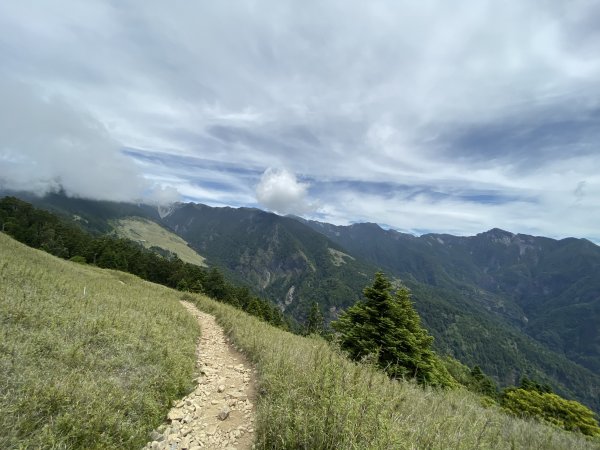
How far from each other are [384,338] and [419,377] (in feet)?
9.13

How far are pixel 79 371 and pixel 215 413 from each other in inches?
109

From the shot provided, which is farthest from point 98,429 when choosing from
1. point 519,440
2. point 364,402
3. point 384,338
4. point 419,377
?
point 419,377

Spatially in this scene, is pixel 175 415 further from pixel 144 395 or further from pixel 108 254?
pixel 108 254

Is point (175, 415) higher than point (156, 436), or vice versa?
point (156, 436)

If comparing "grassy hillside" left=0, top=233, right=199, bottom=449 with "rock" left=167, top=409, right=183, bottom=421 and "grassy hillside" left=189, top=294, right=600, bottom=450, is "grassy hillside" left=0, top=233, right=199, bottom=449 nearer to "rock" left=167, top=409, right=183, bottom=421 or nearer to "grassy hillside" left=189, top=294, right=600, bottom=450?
"rock" left=167, top=409, right=183, bottom=421

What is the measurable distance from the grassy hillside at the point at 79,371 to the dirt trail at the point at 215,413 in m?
0.34

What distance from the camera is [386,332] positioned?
1526cm

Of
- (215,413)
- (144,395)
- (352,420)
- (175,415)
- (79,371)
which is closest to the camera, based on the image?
(352,420)

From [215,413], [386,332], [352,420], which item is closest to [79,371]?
[215,413]

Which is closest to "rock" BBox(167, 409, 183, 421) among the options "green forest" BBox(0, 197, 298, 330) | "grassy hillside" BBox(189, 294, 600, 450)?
"grassy hillside" BBox(189, 294, 600, 450)

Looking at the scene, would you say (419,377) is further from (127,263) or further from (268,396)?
(127,263)

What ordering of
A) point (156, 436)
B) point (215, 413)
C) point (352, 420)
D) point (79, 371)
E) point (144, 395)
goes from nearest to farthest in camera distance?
point (352, 420)
point (156, 436)
point (79, 371)
point (144, 395)
point (215, 413)

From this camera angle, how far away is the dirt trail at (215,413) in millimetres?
4855

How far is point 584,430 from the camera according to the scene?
48.9 ft
